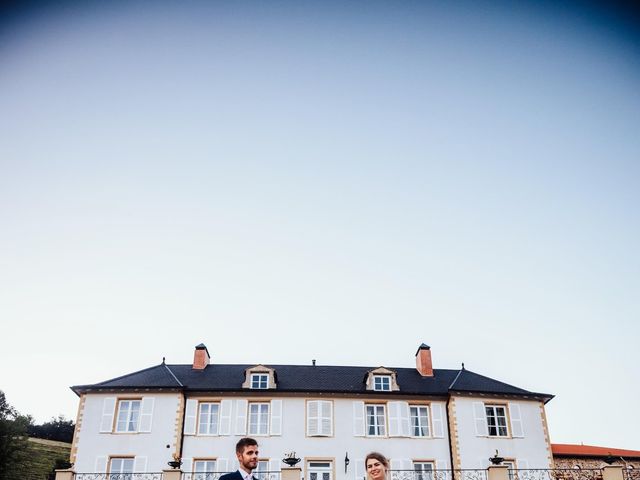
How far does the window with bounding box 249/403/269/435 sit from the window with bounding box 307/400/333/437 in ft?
6.46

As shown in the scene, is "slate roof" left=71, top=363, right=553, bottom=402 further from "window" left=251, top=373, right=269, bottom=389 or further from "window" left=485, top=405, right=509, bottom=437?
"window" left=485, top=405, right=509, bottom=437

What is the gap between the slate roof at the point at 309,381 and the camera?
24.9 metres

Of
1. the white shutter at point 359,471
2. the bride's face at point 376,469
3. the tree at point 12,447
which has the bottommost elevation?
the bride's face at point 376,469

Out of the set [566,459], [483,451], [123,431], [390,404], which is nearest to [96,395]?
[123,431]

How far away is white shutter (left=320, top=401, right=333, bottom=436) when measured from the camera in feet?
80.2

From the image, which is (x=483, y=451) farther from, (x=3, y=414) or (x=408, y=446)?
(x=3, y=414)

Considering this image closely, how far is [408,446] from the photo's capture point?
24438mm

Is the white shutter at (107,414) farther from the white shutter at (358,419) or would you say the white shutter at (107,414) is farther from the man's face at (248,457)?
the man's face at (248,457)

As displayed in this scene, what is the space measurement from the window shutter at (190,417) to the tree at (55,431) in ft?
104

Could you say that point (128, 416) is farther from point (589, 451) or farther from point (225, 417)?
point (589, 451)

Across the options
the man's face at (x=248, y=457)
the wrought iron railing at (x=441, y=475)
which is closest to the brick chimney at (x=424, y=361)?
the wrought iron railing at (x=441, y=475)

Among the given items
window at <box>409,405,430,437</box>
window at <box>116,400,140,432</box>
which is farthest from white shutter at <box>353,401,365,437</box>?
window at <box>116,400,140,432</box>

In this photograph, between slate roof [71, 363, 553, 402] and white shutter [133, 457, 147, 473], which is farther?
slate roof [71, 363, 553, 402]

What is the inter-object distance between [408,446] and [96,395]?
14426 mm
